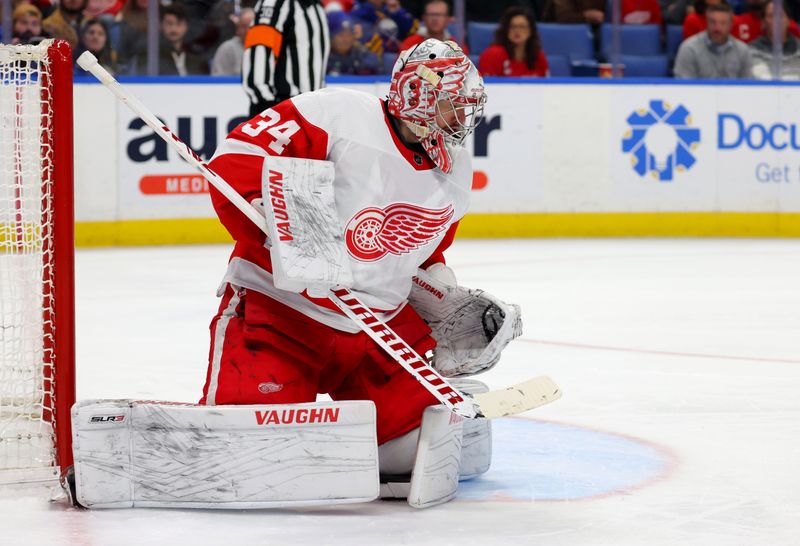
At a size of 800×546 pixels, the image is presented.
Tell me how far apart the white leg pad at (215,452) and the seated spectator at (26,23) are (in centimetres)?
444

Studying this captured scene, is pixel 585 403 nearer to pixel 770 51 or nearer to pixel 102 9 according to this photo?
pixel 102 9

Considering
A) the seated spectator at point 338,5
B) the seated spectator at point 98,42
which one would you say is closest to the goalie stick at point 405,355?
the seated spectator at point 98,42

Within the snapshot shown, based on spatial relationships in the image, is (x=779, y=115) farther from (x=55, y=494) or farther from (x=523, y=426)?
(x=55, y=494)

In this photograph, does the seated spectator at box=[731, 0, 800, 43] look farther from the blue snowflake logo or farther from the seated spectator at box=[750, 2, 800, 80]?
the blue snowflake logo

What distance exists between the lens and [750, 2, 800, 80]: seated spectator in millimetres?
7191

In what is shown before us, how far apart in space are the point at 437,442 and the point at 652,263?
3.92m

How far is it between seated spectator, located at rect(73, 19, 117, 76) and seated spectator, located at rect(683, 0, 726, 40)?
2.94 metres

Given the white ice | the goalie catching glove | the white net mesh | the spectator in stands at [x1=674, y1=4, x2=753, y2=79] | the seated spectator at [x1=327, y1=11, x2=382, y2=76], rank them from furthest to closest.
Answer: the spectator in stands at [x1=674, y1=4, x2=753, y2=79], the seated spectator at [x1=327, y1=11, x2=382, y2=76], the goalie catching glove, the white net mesh, the white ice

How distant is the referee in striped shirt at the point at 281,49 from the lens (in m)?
4.44

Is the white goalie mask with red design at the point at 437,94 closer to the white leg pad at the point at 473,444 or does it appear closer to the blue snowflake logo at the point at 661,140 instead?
the white leg pad at the point at 473,444

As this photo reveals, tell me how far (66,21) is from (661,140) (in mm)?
2956

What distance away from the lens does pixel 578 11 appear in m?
7.29

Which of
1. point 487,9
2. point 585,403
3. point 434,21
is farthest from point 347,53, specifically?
point 585,403

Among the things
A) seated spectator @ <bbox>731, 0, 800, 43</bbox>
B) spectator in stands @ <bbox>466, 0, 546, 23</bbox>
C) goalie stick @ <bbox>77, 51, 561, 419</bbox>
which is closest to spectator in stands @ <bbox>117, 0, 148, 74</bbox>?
spectator in stands @ <bbox>466, 0, 546, 23</bbox>
